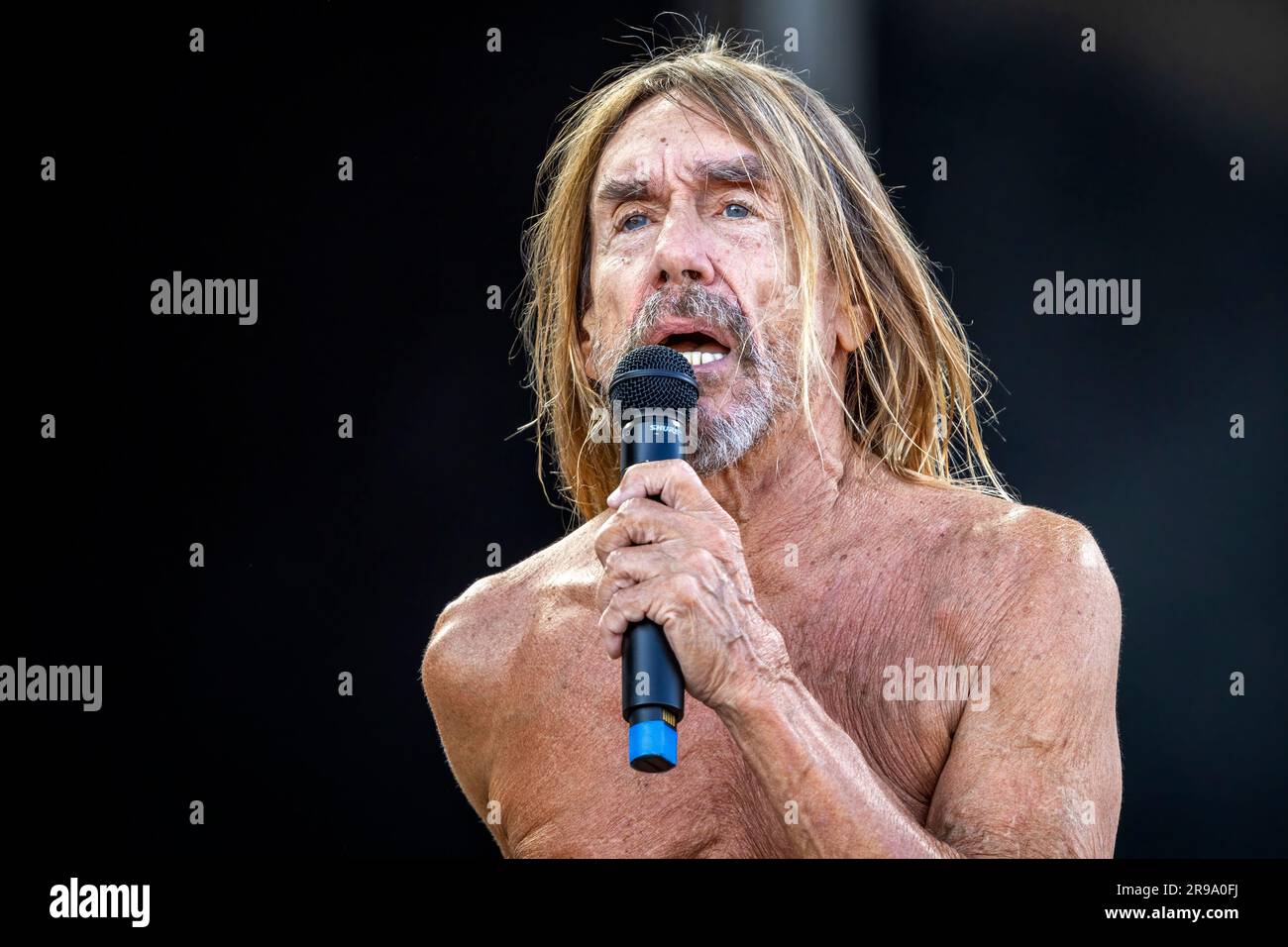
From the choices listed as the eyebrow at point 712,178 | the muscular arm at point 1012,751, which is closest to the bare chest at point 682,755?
the muscular arm at point 1012,751

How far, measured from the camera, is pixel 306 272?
12.5 ft

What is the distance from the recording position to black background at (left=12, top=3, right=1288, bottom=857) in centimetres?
350

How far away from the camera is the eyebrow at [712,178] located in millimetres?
2759

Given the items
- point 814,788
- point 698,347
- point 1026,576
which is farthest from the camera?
point 698,347

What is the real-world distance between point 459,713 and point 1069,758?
1.13m

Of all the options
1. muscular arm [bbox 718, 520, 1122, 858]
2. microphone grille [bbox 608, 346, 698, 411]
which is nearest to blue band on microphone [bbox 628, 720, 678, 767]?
muscular arm [bbox 718, 520, 1122, 858]

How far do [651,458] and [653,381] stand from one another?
0.43ft

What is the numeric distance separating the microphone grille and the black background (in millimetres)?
1518

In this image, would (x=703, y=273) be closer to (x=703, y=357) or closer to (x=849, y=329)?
(x=703, y=357)

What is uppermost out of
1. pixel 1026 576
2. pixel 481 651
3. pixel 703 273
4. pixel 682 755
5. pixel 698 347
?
pixel 703 273

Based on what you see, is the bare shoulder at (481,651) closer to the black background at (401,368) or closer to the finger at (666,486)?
the black background at (401,368)

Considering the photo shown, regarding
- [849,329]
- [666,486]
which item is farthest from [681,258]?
[666,486]

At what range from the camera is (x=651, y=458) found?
2.10 meters
